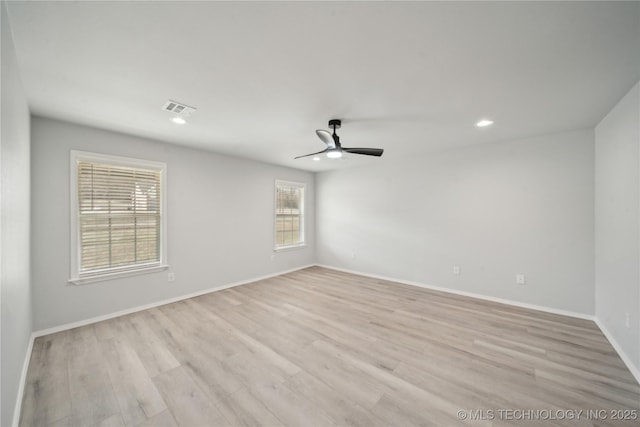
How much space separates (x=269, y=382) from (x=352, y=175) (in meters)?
4.47

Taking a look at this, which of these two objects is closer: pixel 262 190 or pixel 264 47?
pixel 264 47

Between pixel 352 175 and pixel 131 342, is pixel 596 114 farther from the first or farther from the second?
pixel 131 342

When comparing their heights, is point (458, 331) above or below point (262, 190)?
below

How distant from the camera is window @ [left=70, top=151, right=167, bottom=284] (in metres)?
2.98

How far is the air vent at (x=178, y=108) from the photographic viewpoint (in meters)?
2.41

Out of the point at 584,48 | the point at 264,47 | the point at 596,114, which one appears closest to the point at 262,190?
the point at 264,47

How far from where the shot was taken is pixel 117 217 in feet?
10.7

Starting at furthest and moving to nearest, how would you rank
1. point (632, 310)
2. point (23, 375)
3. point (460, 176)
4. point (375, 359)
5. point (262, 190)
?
point (262, 190), point (460, 176), point (375, 359), point (632, 310), point (23, 375)

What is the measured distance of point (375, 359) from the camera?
2291mm

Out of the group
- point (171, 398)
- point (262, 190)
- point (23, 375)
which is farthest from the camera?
point (262, 190)

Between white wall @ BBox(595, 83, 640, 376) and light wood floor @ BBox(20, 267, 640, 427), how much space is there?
0.31 meters

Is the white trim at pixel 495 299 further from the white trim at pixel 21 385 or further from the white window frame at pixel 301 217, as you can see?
the white trim at pixel 21 385

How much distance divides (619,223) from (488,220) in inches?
58.6

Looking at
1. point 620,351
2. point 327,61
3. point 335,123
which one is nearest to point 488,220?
point 620,351
